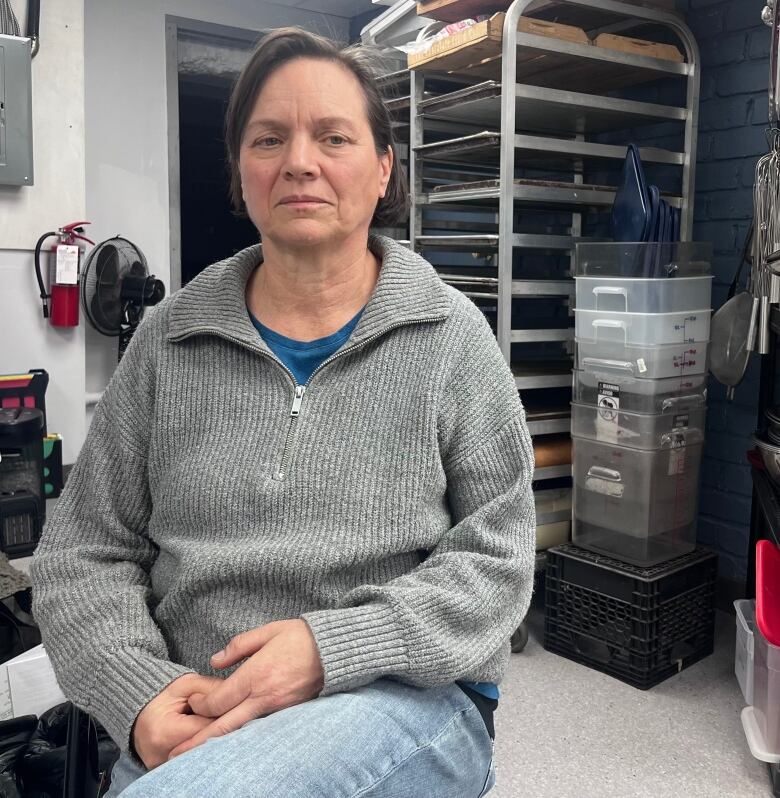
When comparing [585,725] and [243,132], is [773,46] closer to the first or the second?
[243,132]

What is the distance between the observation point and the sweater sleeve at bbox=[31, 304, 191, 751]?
1.05m

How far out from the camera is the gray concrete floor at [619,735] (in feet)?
6.26

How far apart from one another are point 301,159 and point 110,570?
0.63 meters

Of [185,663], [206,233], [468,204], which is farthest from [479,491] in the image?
[206,233]

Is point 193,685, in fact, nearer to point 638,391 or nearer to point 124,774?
point 124,774

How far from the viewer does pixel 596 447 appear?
8.37ft

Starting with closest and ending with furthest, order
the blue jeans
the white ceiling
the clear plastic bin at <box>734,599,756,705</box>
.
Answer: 1. the blue jeans
2. the clear plastic bin at <box>734,599,756,705</box>
3. the white ceiling

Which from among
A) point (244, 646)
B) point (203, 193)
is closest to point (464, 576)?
point (244, 646)

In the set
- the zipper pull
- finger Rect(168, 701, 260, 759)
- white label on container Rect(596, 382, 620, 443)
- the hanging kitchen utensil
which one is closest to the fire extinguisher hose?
white label on container Rect(596, 382, 620, 443)

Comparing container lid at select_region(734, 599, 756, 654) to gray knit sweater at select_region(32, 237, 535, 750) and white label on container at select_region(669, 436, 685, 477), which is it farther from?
gray knit sweater at select_region(32, 237, 535, 750)

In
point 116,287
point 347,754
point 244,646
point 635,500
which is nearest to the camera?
point 347,754

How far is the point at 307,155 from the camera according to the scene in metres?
1.19

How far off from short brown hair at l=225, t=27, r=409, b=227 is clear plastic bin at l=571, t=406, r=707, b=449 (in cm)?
133

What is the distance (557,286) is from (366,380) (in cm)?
167
